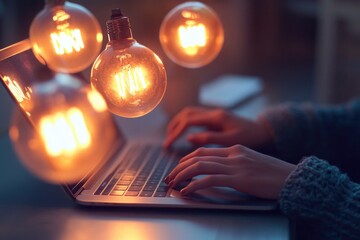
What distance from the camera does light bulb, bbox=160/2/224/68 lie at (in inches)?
34.8

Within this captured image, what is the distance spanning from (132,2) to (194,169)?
1.23 m

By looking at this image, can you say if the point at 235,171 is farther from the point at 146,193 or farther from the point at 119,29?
the point at 119,29

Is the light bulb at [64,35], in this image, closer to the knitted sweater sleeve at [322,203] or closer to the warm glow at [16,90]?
the warm glow at [16,90]

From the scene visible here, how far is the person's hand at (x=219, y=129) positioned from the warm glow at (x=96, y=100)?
296 millimetres

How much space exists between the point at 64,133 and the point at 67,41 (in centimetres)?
18

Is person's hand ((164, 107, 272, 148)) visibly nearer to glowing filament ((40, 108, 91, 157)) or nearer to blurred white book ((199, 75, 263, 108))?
blurred white book ((199, 75, 263, 108))

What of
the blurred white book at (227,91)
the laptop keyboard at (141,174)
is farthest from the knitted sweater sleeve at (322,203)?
the blurred white book at (227,91)

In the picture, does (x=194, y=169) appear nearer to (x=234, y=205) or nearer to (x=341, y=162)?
(x=234, y=205)

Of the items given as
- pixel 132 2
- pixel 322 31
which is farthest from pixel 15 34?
pixel 322 31

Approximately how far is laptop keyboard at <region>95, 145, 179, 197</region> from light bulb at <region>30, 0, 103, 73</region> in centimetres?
18

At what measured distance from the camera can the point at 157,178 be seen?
0.81 meters

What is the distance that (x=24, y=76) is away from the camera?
2.62ft

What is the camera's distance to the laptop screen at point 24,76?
72cm

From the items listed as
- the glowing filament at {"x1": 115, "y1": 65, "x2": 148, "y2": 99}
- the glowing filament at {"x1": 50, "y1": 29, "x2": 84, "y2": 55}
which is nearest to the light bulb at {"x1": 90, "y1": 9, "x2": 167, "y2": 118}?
the glowing filament at {"x1": 115, "y1": 65, "x2": 148, "y2": 99}
